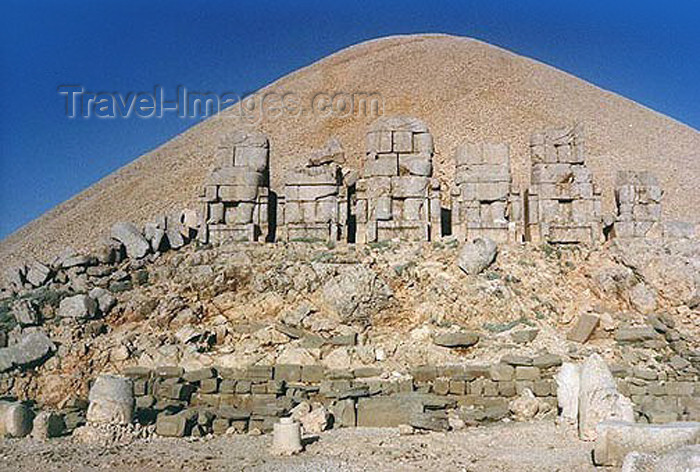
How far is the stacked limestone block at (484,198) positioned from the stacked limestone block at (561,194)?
640mm

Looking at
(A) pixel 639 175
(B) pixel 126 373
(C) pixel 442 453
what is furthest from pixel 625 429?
(A) pixel 639 175

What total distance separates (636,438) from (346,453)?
3793mm

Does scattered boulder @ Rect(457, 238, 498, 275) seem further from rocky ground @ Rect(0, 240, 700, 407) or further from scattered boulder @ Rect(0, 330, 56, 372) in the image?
scattered boulder @ Rect(0, 330, 56, 372)

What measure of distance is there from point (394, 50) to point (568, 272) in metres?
27.6

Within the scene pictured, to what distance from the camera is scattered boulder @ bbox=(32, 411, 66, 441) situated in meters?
11.0

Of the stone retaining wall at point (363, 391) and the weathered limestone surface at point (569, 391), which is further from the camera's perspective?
the stone retaining wall at point (363, 391)

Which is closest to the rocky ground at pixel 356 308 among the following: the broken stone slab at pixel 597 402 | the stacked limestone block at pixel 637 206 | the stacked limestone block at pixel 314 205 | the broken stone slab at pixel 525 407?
the stacked limestone block at pixel 314 205

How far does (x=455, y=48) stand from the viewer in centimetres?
4003

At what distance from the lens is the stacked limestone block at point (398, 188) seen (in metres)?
16.2

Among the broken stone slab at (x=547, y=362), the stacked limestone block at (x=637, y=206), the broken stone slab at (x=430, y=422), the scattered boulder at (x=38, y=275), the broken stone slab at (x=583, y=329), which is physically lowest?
the broken stone slab at (x=430, y=422)

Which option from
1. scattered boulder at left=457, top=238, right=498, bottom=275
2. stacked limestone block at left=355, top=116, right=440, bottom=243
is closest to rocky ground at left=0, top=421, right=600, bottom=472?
scattered boulder at left=457, top=238, right=498, bottom=275

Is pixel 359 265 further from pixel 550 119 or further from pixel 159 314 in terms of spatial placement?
pixel 550 119

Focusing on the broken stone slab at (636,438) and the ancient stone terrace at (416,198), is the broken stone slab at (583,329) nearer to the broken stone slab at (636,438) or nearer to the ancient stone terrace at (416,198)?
the ancient stone terrace at (416,198)

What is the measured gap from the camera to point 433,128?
31000mm
